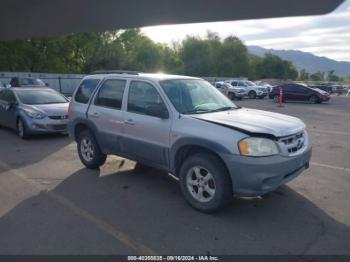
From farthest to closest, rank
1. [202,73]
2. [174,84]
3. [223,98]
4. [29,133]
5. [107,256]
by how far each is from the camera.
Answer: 1. [202,73]
2. [29,133]
3. [223,98]
4. [174,84]
5. [107,256]

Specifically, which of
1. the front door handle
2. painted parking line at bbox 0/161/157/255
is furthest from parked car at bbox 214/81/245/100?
painted parking line at bbox 0/161/157/255

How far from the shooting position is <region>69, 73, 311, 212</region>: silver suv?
13.7ft

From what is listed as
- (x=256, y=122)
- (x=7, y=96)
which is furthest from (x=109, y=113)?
(x=7, y=96)

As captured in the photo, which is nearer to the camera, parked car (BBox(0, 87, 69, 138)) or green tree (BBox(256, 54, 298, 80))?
parked car (BBox(0, 87, 69, 138))

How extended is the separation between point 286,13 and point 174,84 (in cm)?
226

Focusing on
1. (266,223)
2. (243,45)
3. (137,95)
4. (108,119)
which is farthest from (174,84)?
(243,45)

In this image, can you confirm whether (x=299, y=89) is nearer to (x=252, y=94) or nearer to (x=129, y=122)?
(x=252, y=94)

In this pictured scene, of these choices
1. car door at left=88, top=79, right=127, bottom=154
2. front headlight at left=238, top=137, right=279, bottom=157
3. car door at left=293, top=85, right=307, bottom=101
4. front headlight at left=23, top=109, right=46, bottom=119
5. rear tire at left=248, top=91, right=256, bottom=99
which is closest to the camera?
front headlight at left=238, top=137, right=279, bottom=157

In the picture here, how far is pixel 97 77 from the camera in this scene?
657 centimetres

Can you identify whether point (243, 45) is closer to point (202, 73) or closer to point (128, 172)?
point (202, 73)

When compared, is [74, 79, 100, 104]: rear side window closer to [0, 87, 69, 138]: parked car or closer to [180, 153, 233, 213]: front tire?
[180, 153, 233, 213]: front tire

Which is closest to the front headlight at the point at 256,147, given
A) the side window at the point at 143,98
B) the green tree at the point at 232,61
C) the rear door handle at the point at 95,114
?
the side window at the point at 143,98

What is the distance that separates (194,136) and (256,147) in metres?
0.84

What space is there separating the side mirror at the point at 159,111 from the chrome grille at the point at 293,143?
1.67m
